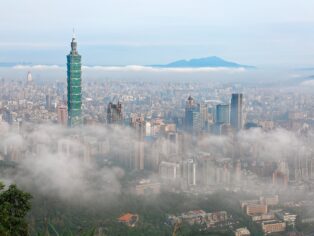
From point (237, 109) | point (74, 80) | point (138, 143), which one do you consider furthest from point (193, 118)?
point (74, 80)

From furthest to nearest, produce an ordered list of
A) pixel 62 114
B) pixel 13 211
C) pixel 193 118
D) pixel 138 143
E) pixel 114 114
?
1. pixel 62 114
2. pixel 193 118
3. pixel 114 114
4. pixel 138 143
5. pixel 13 211

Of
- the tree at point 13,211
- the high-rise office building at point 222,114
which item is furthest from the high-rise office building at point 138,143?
the tree at point 13,211

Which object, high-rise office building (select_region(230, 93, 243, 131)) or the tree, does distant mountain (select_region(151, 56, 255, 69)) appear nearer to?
high-rise office building (select_region(230, 93, 243, 131))

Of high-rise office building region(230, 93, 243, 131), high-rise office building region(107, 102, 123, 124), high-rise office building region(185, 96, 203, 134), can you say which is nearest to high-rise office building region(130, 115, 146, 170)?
high-rise office building region(107, 102, 123, 124)

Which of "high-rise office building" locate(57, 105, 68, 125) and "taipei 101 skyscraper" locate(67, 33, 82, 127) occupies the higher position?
"taipei 101 skyscraper" locate(67, 33, 82, 127)

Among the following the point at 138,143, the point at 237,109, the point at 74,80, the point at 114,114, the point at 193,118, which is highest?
the point at 74,80

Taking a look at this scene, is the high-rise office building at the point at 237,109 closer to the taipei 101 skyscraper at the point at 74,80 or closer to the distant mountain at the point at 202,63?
the distant mountain at the point at 202,63

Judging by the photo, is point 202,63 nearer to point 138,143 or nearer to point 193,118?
point 193,118
